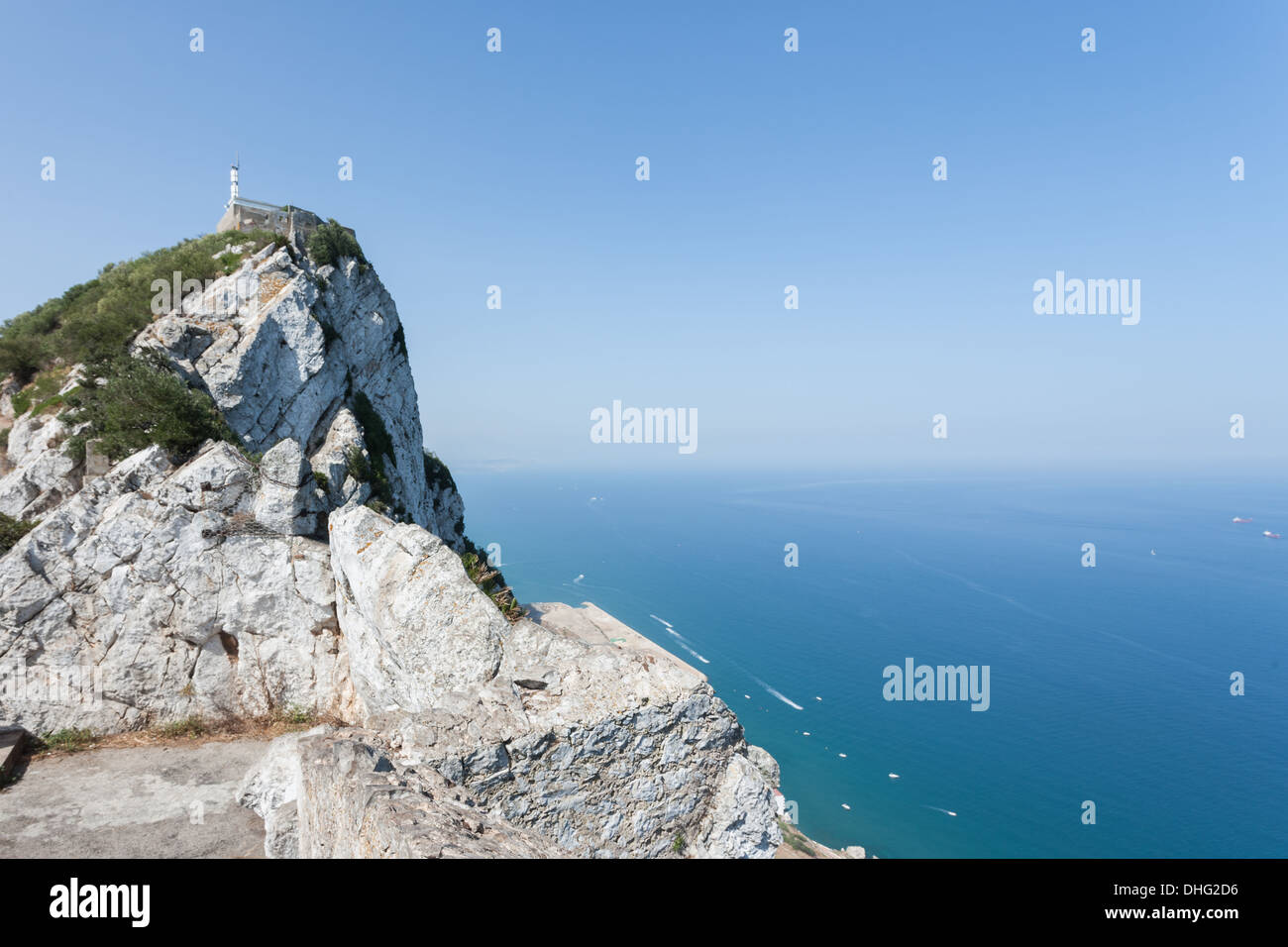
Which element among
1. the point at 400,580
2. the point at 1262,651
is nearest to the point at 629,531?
the point at 1262,651

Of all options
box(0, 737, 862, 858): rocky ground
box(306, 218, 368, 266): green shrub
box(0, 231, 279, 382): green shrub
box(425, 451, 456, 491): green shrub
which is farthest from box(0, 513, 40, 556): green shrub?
box(425, 451, 456, 491): green shrub

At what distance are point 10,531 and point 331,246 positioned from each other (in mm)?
15324

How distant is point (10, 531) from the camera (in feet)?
43.0

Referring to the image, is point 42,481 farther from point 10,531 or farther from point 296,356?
point 296,356

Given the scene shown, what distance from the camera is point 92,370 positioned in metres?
16.0

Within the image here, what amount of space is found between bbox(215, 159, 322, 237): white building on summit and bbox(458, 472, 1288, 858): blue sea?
167ft

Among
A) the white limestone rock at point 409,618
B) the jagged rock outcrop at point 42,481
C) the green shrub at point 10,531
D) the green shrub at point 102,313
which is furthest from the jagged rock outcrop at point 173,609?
the green shrub at point 102,313

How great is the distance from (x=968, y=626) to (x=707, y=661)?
40.4 metres

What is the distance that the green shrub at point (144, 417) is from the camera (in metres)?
14.1

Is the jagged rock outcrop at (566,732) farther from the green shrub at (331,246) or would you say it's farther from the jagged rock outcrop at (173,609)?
the green shrub at (331,246)

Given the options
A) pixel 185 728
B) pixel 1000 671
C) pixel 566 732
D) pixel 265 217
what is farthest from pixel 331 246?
pixel 1000 671

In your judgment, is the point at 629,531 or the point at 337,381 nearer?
the point at 337,381

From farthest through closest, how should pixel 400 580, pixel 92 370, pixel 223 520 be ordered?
1. pixel 92 370
2. pixel 223 520
3. pixel 400 580
